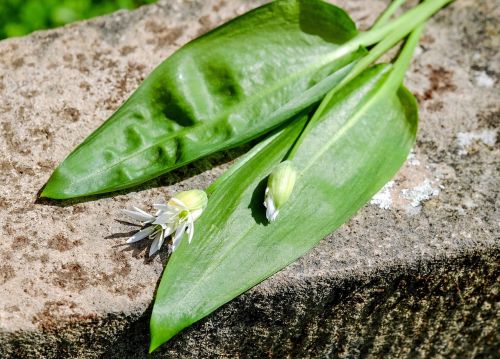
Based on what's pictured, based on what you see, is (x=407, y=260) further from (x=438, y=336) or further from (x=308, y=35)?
(x=308, y=35)

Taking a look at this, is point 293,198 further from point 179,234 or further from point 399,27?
point 399,27

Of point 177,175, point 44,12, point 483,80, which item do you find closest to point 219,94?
point 177,175

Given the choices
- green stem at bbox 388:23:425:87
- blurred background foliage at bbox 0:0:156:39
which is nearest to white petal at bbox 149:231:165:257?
green stem at bbox 388:23:425:87

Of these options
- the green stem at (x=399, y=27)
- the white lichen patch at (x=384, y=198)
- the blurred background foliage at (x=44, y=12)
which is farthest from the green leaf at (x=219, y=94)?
the blurred background foliage at (x=44, y=12)

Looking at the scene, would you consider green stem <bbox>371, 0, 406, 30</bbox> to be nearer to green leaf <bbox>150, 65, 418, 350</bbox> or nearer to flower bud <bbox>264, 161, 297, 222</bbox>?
green leaf <bbox>150, 65, 418, 350</bbox>

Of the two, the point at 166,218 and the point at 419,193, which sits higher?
the point at 166,218

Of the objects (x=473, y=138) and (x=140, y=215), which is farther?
(x=473, y=138)
